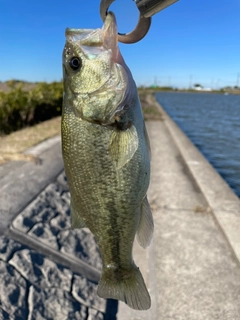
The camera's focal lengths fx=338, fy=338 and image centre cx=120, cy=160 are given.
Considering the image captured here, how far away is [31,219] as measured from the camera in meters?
4.00

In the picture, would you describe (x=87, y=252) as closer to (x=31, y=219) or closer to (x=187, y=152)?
(x=31, y=219)

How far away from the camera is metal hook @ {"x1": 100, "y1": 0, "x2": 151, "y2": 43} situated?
1688 mm

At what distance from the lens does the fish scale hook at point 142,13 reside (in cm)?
150

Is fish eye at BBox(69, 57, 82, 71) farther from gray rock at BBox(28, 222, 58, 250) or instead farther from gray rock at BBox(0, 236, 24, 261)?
gray rock at BBox(28, 222, 58, 250)

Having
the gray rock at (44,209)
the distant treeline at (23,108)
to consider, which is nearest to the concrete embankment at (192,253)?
the gray rock at (44,209)

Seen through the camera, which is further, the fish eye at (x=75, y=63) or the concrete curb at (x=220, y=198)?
the concrete curb at (x=220, y=198)

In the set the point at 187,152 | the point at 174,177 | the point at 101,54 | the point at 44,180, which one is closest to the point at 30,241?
the point at 44,180

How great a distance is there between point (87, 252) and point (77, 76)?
106 inches

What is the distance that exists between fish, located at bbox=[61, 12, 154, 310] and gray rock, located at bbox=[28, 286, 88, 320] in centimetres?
126

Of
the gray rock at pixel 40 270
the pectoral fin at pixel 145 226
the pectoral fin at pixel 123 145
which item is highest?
the pectoral fin at pixel 123 145

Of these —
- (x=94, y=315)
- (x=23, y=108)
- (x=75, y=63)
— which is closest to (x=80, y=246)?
(x=94, y=315)

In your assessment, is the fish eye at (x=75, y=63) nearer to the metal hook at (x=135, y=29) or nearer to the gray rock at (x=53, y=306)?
the metal hook at (x=135, y=29)

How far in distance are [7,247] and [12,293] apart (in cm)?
54

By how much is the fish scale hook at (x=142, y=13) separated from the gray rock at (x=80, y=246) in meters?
2.79
